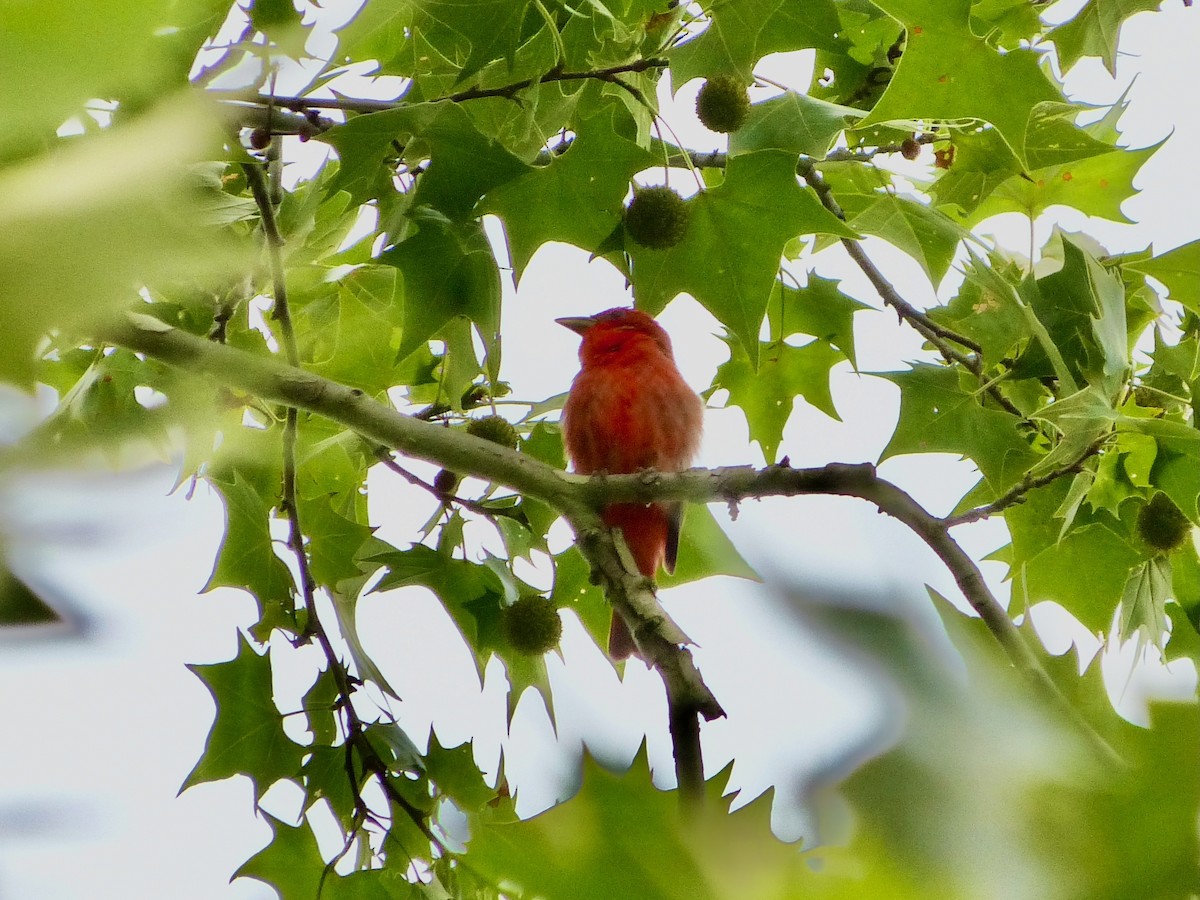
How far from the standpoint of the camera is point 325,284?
3766 millimetres

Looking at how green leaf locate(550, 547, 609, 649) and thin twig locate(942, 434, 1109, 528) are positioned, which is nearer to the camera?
thin twig locate(942, 434, 1109, 528)

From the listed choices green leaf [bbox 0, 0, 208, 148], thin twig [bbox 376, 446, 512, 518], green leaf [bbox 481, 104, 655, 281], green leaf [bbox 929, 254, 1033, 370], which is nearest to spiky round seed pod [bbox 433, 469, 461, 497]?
thin twig [bbox 376, 446, 512, 518]

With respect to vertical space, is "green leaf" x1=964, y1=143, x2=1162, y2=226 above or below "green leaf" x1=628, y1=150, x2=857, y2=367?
above

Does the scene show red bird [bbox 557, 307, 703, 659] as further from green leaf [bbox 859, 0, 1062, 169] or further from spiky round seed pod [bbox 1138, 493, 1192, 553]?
green leaf [bbox 859, 0, 1062, 169]

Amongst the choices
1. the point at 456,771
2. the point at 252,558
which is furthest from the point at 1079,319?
the point at 252,558

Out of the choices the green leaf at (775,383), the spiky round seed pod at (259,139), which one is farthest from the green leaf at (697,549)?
the spiky round seed pod at (259,139)

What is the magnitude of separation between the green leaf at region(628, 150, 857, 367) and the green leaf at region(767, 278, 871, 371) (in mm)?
816

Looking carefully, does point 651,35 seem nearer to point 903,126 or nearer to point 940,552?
point 903,126

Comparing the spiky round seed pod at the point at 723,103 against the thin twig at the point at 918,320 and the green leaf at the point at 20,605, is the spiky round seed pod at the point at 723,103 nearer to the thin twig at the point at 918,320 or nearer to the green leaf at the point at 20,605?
the thin twig at the point at 918,320

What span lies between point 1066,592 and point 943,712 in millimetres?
3560

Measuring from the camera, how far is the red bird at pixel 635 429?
4.98 meters

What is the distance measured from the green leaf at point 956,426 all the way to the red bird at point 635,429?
4.29 feet

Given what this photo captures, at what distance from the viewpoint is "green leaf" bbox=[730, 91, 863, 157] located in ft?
9.46

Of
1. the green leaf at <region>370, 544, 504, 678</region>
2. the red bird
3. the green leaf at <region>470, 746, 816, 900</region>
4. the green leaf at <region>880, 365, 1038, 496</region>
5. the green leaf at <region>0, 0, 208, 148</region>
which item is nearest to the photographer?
the green leaf at <region>0, 0, 208, 148</region>
